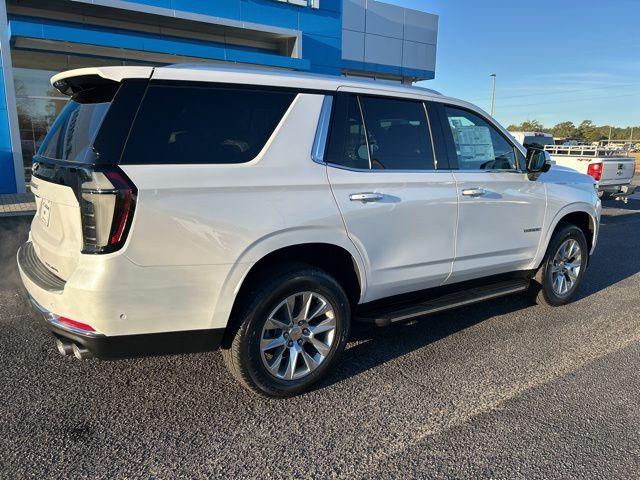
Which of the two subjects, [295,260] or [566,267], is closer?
[295,260]

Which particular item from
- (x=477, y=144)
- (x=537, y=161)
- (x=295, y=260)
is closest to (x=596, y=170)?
(x=537, y=161)

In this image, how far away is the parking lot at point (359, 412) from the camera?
2.53 meters

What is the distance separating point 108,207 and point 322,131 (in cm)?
139

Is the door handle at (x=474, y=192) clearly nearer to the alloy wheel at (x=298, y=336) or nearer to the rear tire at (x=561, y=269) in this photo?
the rear tire at (x=561, y=269)

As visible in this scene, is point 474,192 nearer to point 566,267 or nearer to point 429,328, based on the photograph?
point 429,328

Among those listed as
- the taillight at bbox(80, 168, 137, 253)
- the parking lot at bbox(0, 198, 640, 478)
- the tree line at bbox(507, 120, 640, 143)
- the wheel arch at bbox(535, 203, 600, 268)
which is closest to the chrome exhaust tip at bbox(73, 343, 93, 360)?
the parking lot at bbox(0, 198, 640, 478)

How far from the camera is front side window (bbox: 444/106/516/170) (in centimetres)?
402

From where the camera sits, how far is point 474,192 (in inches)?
154

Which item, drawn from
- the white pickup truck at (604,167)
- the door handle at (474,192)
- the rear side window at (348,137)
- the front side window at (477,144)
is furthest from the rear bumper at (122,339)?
the white pickup truck at (604,167)

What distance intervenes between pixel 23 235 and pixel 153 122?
6.12m

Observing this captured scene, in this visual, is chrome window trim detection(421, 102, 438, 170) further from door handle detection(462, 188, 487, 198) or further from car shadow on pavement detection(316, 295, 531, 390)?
car shadow on pavement detection(316, 295, 531, 390)

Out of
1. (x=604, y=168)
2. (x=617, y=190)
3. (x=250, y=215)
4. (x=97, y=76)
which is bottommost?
(x=617, y=190)

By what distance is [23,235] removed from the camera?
7.50 metres

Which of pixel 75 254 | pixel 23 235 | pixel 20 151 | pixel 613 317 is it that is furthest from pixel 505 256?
pixel 20 151
